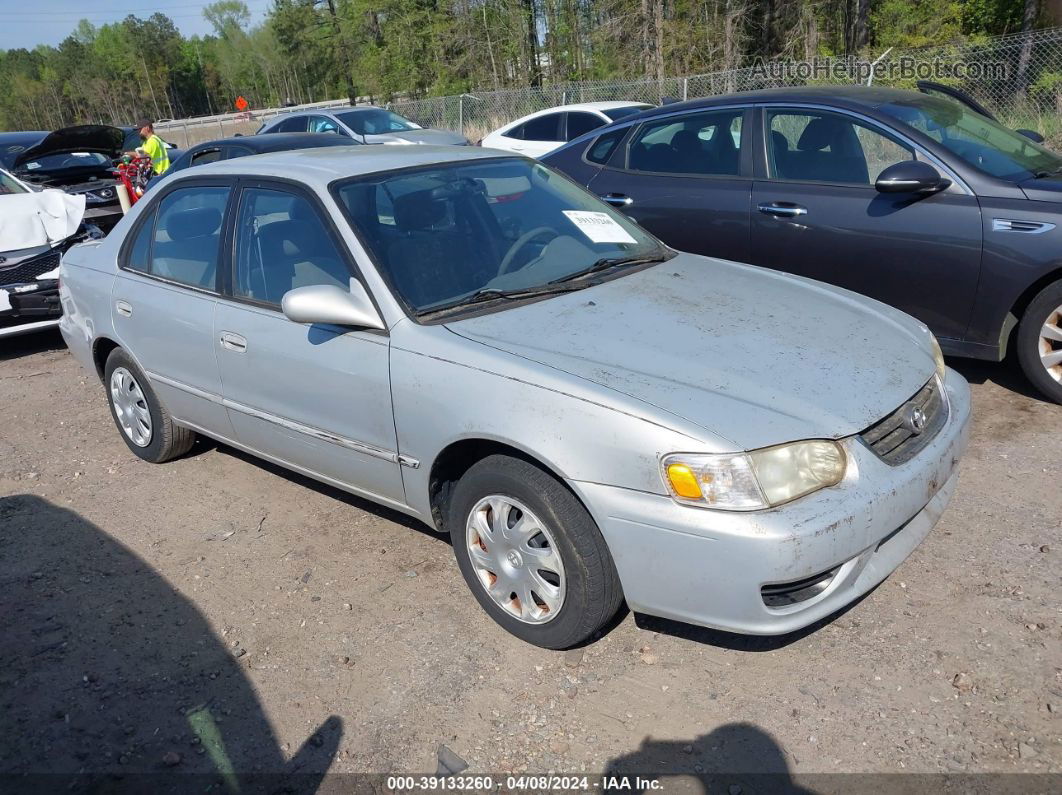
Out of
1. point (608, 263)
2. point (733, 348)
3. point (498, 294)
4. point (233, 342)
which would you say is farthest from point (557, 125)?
point (733, 348)

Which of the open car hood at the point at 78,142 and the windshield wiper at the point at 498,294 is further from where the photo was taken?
the open car hood at the point at 78,142

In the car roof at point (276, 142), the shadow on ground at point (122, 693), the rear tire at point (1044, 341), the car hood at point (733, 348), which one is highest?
the car roof at point (276, 142)

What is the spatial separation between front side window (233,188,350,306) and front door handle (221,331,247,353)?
18 cm

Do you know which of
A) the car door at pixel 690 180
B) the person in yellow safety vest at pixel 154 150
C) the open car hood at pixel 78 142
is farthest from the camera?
the person in yellow safety vest at pixel 154 150

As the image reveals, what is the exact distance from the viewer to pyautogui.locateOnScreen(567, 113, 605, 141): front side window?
501 inches

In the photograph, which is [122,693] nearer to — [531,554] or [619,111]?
[531,554]

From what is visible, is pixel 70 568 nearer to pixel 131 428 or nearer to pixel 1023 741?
pixel 131 428

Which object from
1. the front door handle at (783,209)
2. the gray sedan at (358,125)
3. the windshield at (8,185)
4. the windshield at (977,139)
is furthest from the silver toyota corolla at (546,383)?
the gray sedan at (358,125)

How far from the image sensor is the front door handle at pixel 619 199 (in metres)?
5.87

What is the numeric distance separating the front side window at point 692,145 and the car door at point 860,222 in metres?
0.24

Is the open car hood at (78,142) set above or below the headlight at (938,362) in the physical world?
above

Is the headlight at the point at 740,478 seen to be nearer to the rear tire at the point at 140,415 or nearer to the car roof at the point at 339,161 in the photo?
the car roof at the point at 339,161

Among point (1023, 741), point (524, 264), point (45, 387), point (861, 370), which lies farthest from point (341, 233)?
point (45, 387)

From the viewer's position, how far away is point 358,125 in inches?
598
